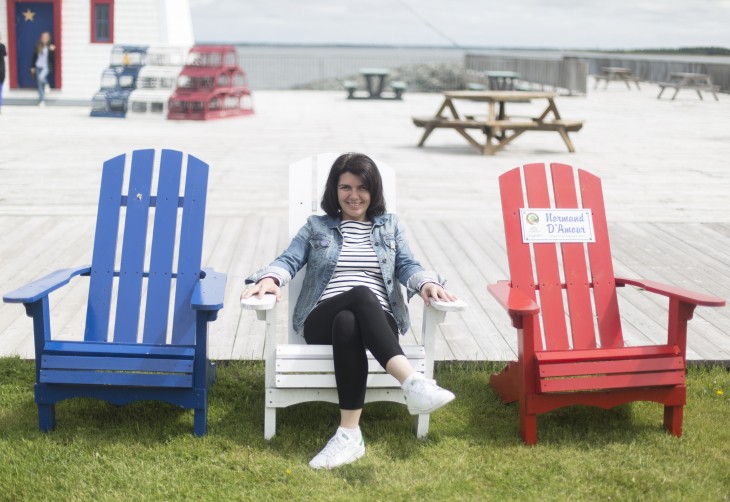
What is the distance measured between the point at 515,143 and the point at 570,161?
250 centimetres

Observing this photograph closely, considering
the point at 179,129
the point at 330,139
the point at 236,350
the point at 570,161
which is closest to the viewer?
the point at 236,350

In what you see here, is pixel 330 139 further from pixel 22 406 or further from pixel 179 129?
pixel 22 406

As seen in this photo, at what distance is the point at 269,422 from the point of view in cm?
346

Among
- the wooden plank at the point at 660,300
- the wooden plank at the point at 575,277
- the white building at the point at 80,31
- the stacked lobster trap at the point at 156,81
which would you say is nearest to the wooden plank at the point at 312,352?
the wooden plank at the point at 575,277

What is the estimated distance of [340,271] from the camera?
146 inches

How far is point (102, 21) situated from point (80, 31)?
20.6 inches

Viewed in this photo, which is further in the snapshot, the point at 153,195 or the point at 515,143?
the point at 515,143

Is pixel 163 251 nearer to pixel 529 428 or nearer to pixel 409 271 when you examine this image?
pixel 409 271

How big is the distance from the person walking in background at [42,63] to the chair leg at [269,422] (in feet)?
57.3

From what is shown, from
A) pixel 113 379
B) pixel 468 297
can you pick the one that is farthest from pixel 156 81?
pixel 113 379

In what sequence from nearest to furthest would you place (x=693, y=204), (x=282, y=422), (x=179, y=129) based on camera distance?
1. (x=282, y=422)
2. (x=693, y=204)
3. (x=179, y=129)

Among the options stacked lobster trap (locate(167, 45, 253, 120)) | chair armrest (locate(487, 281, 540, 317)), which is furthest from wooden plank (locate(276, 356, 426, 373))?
stacked lobster trap (locate(167, 45, 253, 120))

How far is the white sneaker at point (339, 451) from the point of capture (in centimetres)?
323

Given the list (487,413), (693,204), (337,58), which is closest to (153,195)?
(487,413)
